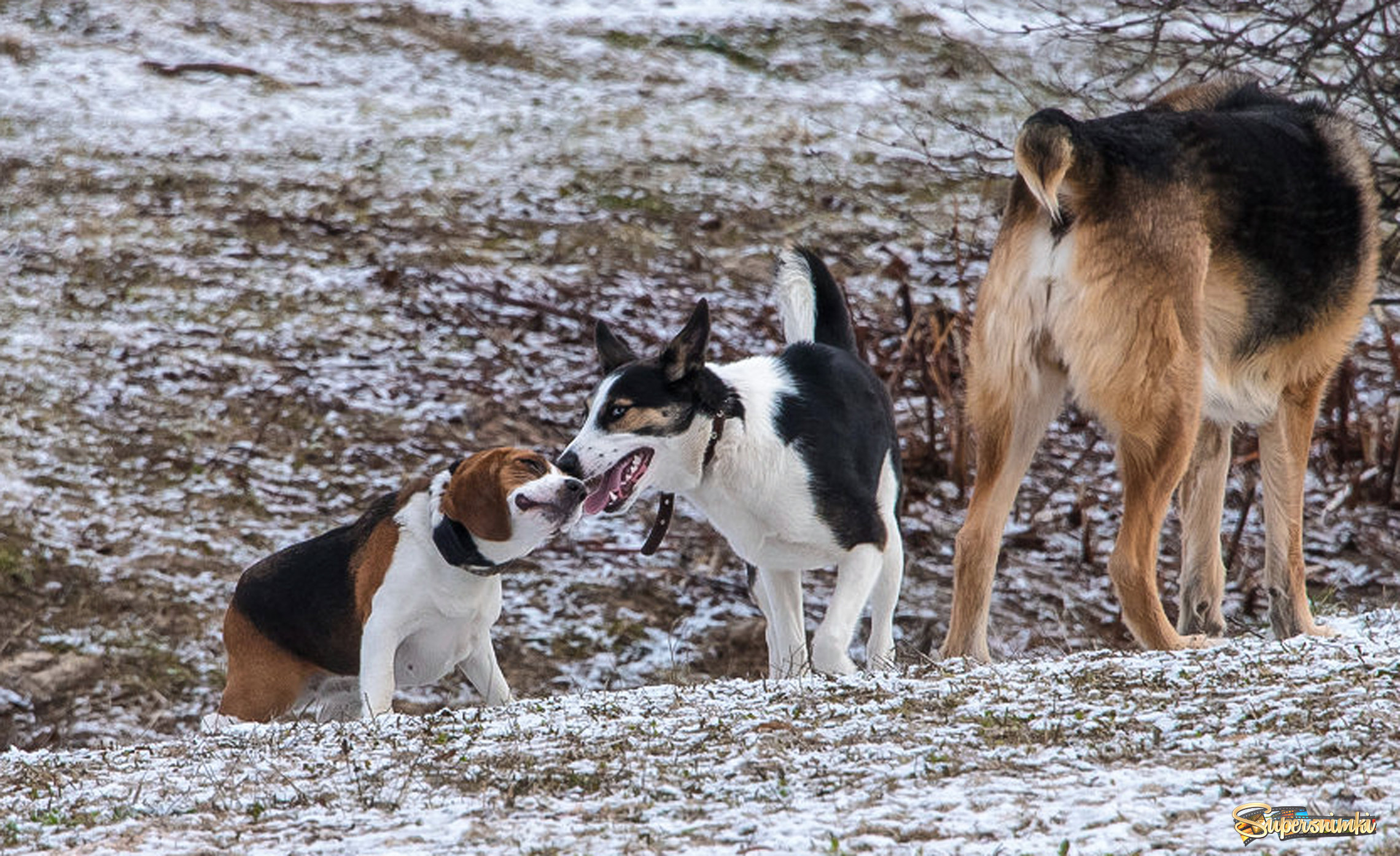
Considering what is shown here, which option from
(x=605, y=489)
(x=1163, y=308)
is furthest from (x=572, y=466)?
(x=1163, y=308)

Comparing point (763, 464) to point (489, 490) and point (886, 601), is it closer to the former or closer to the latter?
point (886, 601)

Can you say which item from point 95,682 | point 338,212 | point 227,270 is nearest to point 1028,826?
point 95,682

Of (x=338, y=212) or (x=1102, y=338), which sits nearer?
(x=1102, y=338)

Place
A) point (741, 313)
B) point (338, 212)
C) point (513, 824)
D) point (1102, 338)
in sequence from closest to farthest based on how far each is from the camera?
1. point (513, 824)
2. point (1102, 338)
3. point (741, 313)
4. point (338, 212)

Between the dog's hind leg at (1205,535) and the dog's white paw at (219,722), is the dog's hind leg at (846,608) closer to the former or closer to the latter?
the dog's hind leg at (1205,535)

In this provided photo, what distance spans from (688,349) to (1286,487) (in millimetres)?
2482

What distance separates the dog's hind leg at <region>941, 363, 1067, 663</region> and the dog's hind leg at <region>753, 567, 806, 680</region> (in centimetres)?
75

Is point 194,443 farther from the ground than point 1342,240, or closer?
closer

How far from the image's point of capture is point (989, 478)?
228 inches

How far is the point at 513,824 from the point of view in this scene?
358cm

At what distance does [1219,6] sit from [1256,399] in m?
2.80

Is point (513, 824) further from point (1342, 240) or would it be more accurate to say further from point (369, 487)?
point (369, 487)

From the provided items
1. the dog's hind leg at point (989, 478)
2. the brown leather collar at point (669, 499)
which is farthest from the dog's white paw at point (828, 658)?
the brown leather collar at point (669, 499)

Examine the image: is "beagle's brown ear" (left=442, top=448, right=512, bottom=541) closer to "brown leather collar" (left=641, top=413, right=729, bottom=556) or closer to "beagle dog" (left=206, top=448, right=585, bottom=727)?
"beagle dog" (left=206, top=448, right=585, bottom=727)
